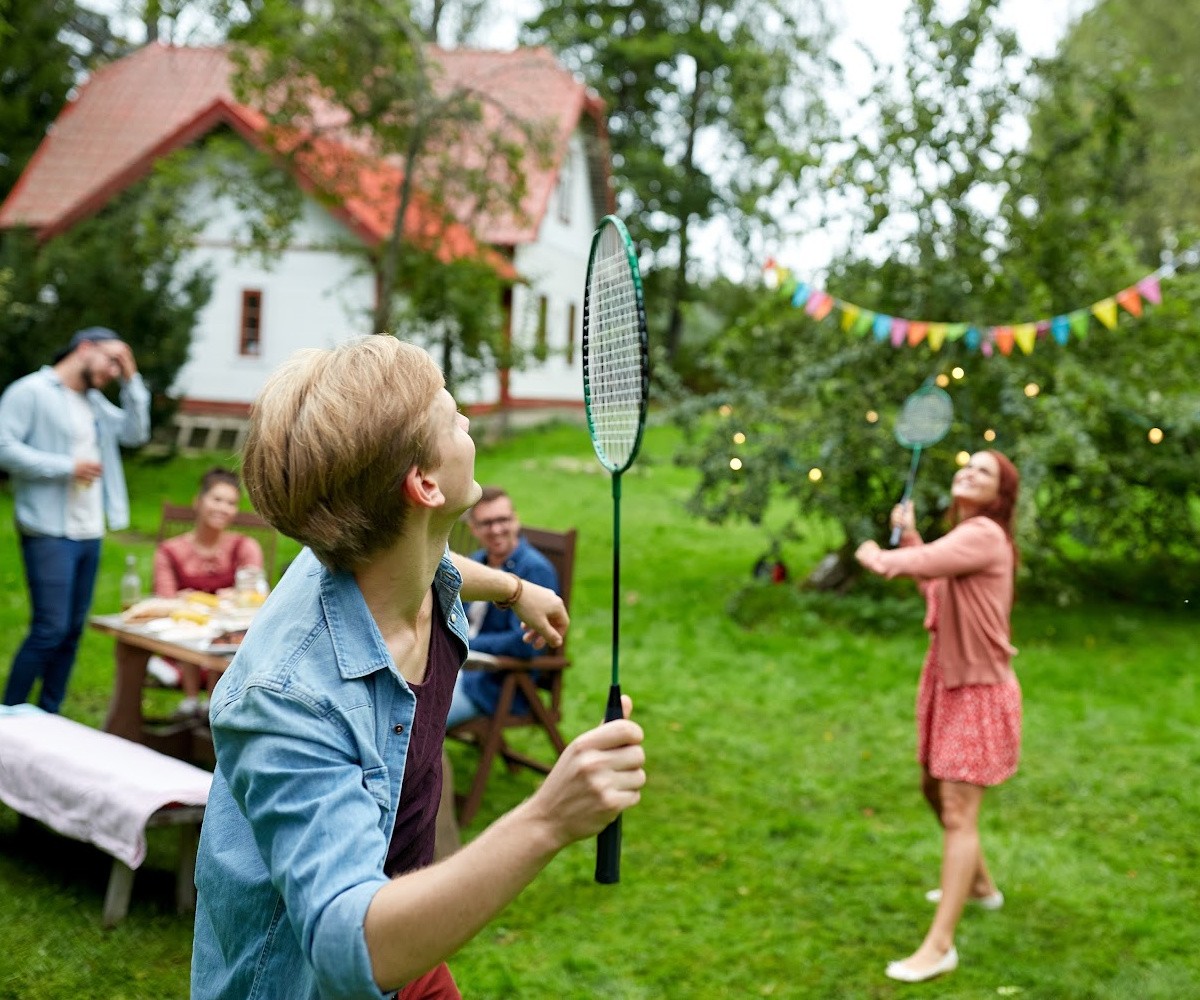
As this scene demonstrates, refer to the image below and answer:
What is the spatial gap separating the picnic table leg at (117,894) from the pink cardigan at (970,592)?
10.1 feet

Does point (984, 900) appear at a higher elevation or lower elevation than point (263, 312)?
lower

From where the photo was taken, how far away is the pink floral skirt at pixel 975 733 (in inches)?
187

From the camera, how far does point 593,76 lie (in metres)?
34.2

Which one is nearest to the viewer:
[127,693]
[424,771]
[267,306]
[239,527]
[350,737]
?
[350,737]

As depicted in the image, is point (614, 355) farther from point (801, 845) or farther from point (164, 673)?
point (164, 673)

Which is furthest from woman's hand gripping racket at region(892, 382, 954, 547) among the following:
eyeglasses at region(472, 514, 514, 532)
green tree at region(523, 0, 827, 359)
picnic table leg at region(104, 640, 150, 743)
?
green tree at region(523, 0, 827, 359)

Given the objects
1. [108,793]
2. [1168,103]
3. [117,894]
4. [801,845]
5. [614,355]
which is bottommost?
[801,845]

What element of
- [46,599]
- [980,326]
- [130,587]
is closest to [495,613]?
[130,587]

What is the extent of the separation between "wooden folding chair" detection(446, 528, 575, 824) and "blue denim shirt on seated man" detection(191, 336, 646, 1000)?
157 inches

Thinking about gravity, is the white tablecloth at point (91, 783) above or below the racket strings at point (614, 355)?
below

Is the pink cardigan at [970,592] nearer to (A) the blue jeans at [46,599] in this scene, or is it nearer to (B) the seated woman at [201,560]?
(B) the seated woman at [201,560]

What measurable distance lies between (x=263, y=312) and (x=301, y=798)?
69.2 feet

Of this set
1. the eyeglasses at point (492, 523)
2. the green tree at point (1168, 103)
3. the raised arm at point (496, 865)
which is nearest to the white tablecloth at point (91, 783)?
the eyeglasses at point (492, 523)

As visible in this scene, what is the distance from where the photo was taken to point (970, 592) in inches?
192
